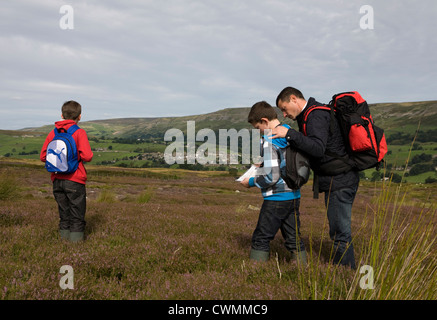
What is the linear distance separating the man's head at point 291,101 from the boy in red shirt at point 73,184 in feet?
11.9

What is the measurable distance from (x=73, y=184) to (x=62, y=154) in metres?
0.62

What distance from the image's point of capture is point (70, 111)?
5.29 metres

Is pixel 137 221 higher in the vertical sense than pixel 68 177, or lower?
lower

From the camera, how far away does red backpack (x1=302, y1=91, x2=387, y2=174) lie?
148 inches

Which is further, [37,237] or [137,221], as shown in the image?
[137,221]

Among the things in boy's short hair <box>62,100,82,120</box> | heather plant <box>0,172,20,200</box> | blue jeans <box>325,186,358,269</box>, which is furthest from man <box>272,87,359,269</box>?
heather plant <box>0,172,20,200</box>

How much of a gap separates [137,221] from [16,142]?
217527 millimetres

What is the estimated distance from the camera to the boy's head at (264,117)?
4062 mm

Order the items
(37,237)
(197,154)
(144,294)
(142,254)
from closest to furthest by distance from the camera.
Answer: (144,294) < (142,254) < (37,237) < (197,154)

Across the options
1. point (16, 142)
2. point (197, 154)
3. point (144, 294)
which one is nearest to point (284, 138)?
point (144, 294)

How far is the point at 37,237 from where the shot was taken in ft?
18.0

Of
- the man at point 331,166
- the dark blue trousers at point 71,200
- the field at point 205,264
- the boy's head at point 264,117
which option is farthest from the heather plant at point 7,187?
the man at point 331,166
